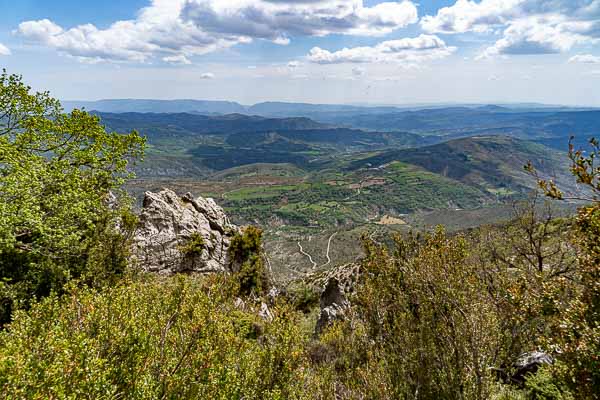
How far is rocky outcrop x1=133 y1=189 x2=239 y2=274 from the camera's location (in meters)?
32.1

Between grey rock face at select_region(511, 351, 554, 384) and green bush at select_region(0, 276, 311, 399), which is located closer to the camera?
green bush at select_region(0, 276, 311, 399)

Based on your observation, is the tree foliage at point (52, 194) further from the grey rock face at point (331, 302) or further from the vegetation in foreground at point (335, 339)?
the grey rock face at point (331, 302)

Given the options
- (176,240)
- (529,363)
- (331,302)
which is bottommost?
(331,302)

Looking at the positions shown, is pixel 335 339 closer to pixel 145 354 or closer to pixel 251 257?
pixel 145 354

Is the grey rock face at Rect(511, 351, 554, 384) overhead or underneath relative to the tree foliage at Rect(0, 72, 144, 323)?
underneath

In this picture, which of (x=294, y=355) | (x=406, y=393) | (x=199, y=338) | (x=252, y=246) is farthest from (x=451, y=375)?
(x=252, y=246)

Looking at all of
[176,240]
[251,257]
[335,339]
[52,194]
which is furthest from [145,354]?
[251,257]

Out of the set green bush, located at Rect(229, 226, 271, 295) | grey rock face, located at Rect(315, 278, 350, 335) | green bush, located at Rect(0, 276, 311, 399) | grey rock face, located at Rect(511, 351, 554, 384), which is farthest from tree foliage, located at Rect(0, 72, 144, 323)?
grey rock face, located at Rect(511, 351, 554, 384)

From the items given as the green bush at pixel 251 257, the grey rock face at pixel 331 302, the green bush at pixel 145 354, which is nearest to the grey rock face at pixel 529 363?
the green bush at pixel 145 354

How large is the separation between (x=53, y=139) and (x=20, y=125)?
1.85 m

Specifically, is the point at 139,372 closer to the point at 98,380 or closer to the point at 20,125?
the point at 98,380

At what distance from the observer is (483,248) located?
1002 inches

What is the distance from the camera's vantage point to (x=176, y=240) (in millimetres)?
33688

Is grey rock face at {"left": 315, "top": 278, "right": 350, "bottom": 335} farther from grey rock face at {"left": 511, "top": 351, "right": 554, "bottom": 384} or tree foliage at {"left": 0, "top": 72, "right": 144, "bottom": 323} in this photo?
tree foliage at {"left": 0, "top": 72, "right": 144, "bottom": 323}
